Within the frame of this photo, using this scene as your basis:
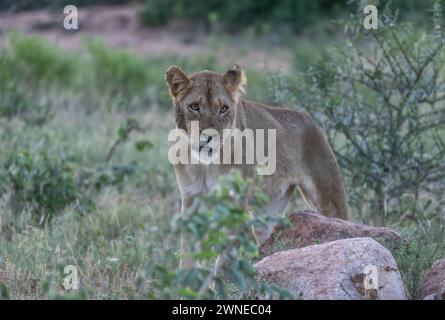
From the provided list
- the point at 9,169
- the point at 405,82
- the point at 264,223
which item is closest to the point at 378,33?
the point at 405,82

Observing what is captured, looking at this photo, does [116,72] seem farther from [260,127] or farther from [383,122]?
[260,127]

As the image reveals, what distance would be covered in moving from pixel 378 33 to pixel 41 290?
3723mm

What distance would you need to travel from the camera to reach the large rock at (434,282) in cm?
546

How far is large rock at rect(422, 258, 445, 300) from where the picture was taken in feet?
17.9

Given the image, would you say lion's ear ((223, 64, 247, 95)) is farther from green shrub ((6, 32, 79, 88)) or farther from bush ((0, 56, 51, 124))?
green shrub ((6, 32, 79, 88))

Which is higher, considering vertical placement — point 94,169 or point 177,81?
point 94,169

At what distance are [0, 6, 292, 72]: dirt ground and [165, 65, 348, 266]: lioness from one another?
955 cm

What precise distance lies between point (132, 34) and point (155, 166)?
10710mm

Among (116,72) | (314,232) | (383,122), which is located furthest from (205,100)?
(116,72)

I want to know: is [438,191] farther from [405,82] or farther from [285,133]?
[285,133]

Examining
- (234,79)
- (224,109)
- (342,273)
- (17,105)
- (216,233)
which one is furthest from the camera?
(17,105)

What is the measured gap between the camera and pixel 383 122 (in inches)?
344

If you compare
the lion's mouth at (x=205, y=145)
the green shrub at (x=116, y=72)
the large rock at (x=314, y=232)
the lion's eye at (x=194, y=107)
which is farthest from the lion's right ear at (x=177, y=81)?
the green shrub at (x=116, y=72)

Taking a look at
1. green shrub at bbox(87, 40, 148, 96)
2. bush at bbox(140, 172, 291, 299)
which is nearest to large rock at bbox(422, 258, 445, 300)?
bush at bbox(140, 172, 291, 299)
